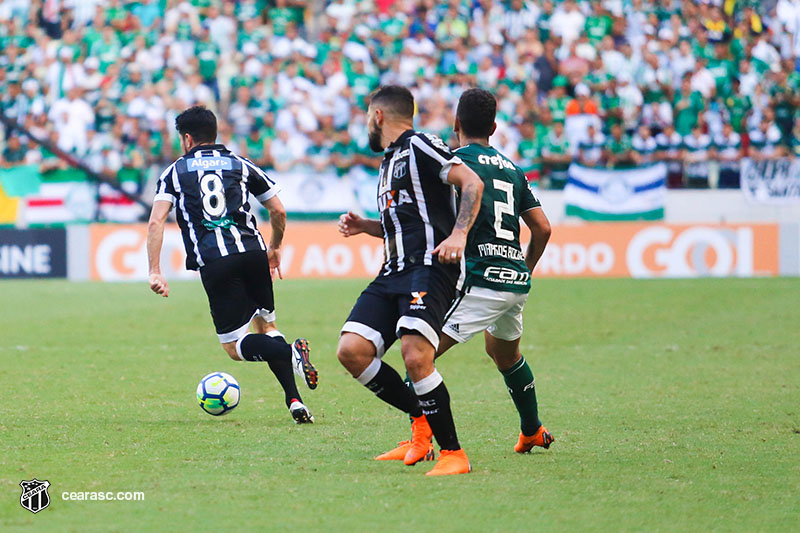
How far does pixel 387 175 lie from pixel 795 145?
15722 millimetres

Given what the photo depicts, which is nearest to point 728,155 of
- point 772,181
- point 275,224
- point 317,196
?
point 772,181

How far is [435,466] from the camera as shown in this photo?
5625 mm

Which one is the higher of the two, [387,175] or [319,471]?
[387,175]

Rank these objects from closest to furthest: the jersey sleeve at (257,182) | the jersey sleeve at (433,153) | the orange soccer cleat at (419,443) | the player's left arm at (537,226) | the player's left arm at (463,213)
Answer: the player's left arm at (463,213) < the jersey sleeve at (433,153) < the orange soccer cleat at (419,443) < the player's left arm at (537,226) < the jersey sleeve at (257,182)

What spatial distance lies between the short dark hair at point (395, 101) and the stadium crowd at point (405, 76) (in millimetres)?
14140

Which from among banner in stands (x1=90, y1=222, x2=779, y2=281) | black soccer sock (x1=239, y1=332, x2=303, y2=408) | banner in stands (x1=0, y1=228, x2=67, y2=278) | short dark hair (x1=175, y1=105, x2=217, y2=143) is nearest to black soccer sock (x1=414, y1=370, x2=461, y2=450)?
black soccer sock (x1=239, y1=332, x2=303, y2=408)

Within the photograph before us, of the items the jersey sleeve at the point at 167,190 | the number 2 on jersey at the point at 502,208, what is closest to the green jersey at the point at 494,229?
the number 2 on jersey at the point at 502,208

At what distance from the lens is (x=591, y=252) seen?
63.8 ft

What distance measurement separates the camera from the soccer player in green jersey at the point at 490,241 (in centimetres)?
596

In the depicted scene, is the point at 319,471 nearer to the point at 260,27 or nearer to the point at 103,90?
the point at 103,90

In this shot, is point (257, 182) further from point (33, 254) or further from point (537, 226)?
point (33, 254)

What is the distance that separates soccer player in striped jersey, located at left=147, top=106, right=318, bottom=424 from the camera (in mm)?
7426

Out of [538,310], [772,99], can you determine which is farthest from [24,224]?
[772,99]

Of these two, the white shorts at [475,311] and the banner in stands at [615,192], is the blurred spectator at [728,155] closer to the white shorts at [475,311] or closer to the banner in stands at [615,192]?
the banner in stands at [615,192]
